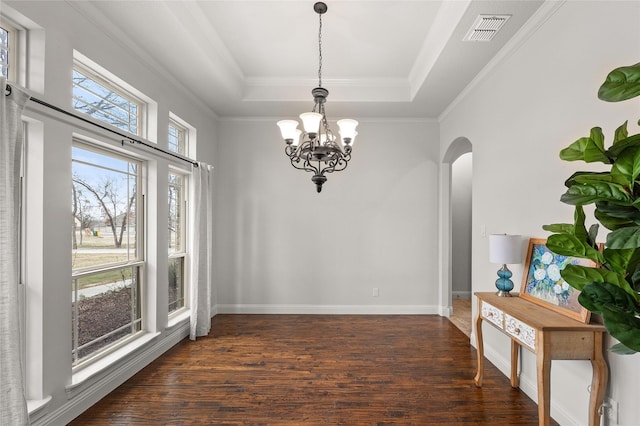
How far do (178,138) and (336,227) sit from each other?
2.48m

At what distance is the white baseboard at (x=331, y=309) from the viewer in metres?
4.94

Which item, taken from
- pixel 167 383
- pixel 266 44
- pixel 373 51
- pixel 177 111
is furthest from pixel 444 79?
pixel 167 383

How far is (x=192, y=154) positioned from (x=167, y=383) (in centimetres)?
266

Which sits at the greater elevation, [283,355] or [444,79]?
[444,79]

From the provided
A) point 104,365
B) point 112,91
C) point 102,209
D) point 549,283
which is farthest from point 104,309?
point 549,283

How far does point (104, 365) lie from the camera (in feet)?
8.64

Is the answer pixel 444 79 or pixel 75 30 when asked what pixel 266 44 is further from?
pixel 444 79

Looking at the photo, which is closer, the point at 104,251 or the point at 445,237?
the point at 104,251

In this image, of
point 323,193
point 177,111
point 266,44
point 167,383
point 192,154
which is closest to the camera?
point 167,383

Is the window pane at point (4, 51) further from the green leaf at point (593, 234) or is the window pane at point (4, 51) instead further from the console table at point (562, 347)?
the console table at point (562, 347)

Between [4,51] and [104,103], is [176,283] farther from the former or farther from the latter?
[4,51]

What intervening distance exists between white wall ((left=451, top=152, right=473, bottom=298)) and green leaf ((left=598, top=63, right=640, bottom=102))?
536 centimetres

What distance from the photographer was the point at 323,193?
16.4 ft

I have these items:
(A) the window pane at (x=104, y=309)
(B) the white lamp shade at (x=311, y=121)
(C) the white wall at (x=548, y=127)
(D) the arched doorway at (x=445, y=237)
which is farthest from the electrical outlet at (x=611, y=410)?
(A) the window pane at (x=104, y=309)
